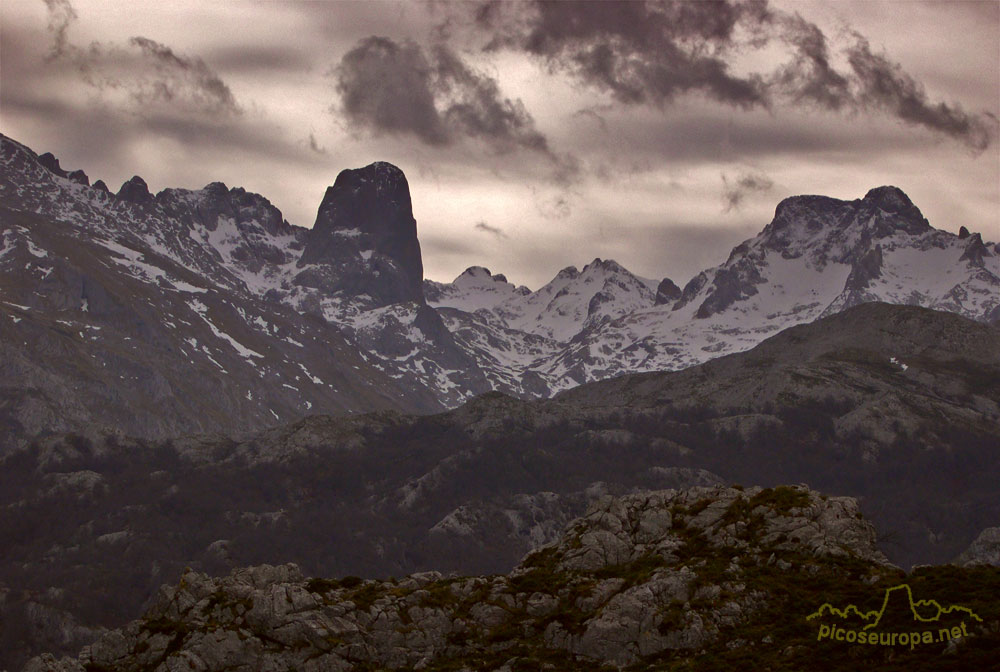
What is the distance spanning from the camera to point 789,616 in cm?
11812

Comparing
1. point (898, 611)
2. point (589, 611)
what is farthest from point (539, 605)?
point (898, 611)

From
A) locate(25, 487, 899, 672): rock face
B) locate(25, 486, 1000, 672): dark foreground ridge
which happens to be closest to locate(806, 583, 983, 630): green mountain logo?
locate(25, 486, 1000, 672): dark foreground ridge

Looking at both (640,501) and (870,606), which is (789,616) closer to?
(870,606)

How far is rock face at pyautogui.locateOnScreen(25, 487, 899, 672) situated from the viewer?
120438 millimetres

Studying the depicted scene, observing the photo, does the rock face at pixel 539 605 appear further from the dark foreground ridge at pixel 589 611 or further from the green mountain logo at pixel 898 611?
the green mountain logo at pixel 898 611

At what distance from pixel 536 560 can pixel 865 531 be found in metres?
36.1

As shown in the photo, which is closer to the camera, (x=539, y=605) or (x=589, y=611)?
(x=589, y=611)

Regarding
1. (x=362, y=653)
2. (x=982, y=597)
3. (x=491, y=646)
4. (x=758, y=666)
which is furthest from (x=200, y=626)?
(x=982, y=597)

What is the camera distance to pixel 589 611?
12725 cm

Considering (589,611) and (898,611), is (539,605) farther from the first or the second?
(898,611)

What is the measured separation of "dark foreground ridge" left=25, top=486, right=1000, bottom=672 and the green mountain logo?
1408 mm

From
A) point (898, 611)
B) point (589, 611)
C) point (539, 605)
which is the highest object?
point (539, 605)

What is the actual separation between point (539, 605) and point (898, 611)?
1412 inches

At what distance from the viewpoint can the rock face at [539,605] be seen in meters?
120
